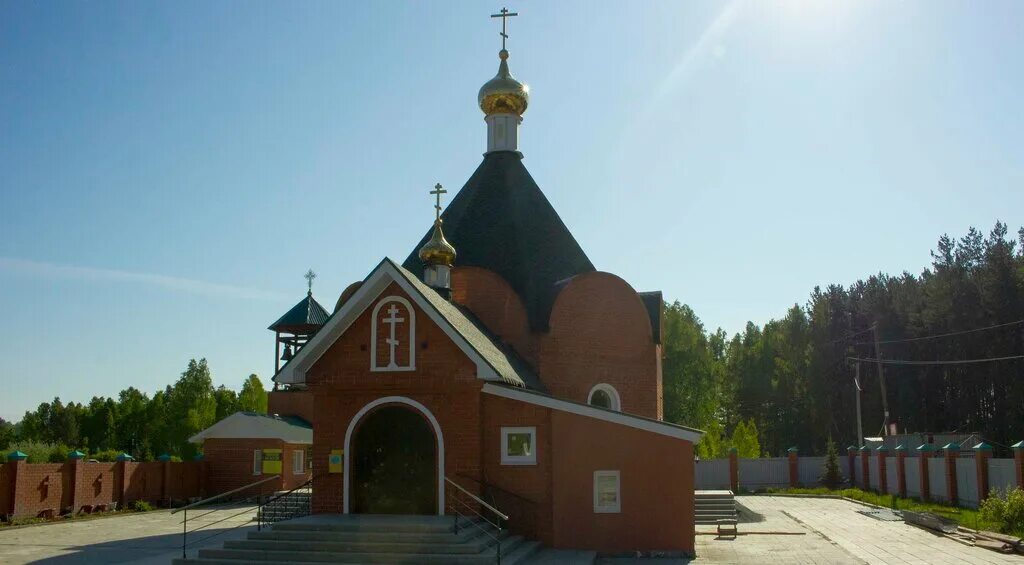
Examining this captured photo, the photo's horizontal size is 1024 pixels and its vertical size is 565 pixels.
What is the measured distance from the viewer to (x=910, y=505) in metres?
23.5

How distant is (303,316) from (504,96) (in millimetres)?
11601

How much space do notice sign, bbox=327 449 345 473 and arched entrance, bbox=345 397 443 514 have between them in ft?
0.37

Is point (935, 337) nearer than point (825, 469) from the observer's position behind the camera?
No

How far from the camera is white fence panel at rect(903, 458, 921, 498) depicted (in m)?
25.3

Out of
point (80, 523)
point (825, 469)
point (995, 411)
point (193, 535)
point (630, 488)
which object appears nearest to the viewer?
point (630, 488)

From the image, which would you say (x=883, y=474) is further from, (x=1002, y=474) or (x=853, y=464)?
(x=1002, y=474)

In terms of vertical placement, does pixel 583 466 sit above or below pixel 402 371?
below

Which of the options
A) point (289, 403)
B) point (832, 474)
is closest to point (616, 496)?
point (289, 403)

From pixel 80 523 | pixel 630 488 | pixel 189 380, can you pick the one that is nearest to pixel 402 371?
pixel 630 488

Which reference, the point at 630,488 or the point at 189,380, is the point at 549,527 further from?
the point at 189,380

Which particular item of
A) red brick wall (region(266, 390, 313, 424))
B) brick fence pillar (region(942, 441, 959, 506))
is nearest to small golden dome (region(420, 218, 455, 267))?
red brick wall (region(266, 390, 313, 424))

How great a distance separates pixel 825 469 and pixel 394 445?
2420cm

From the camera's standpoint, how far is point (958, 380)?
42.2 meters

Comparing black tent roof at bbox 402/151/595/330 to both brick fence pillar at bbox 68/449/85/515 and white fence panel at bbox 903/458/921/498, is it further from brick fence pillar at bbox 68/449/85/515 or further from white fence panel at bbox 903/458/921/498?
white fence panel at bbox 903/458/921/498
